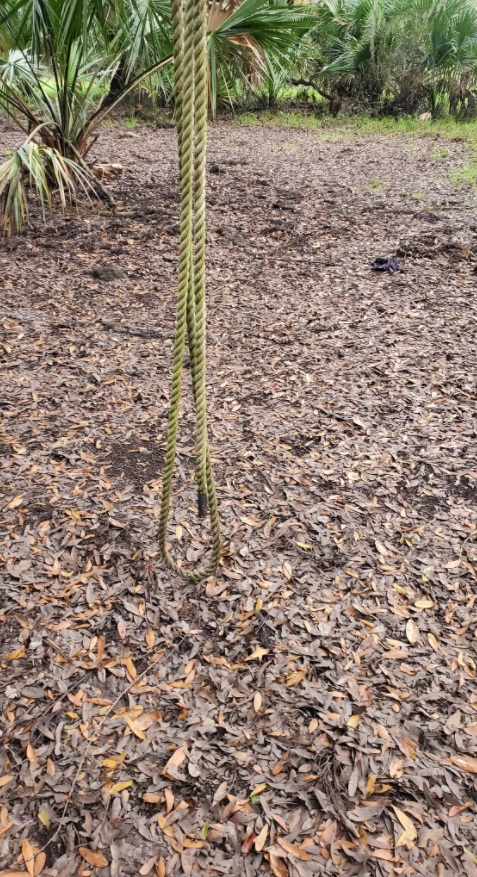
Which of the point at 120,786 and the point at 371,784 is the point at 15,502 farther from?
the point at 371,784

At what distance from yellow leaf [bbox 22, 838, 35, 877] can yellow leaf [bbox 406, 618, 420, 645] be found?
1.19 metres

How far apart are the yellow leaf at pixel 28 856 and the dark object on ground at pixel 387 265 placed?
4184mm

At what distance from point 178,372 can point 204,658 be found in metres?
0.94

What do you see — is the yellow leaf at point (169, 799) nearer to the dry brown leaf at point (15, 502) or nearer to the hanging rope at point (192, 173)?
the hanging rope at point (192, 173)

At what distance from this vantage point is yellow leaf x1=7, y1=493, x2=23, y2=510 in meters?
2.33

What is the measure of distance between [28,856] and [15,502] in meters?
1.28

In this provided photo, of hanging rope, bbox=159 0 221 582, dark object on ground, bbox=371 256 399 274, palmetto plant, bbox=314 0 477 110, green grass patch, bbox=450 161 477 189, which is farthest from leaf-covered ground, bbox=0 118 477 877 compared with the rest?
palmetto plant, bbox=314 0 477 110

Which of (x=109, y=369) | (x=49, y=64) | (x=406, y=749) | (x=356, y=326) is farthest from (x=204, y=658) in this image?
(x=49, y=64)

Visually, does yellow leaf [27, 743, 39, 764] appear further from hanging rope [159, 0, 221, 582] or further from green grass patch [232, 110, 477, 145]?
green grass patch [232, 110, 477, 145]

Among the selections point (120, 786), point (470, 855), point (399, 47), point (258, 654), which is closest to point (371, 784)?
point (470, 855)

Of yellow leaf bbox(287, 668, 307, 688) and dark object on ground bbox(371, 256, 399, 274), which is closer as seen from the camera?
yellow leaf bbox(287, 668, 307, 688)

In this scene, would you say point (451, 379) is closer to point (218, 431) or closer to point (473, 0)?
point (218, 431)

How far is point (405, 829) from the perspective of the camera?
1.42 metres

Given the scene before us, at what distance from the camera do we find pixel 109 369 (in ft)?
10.9
